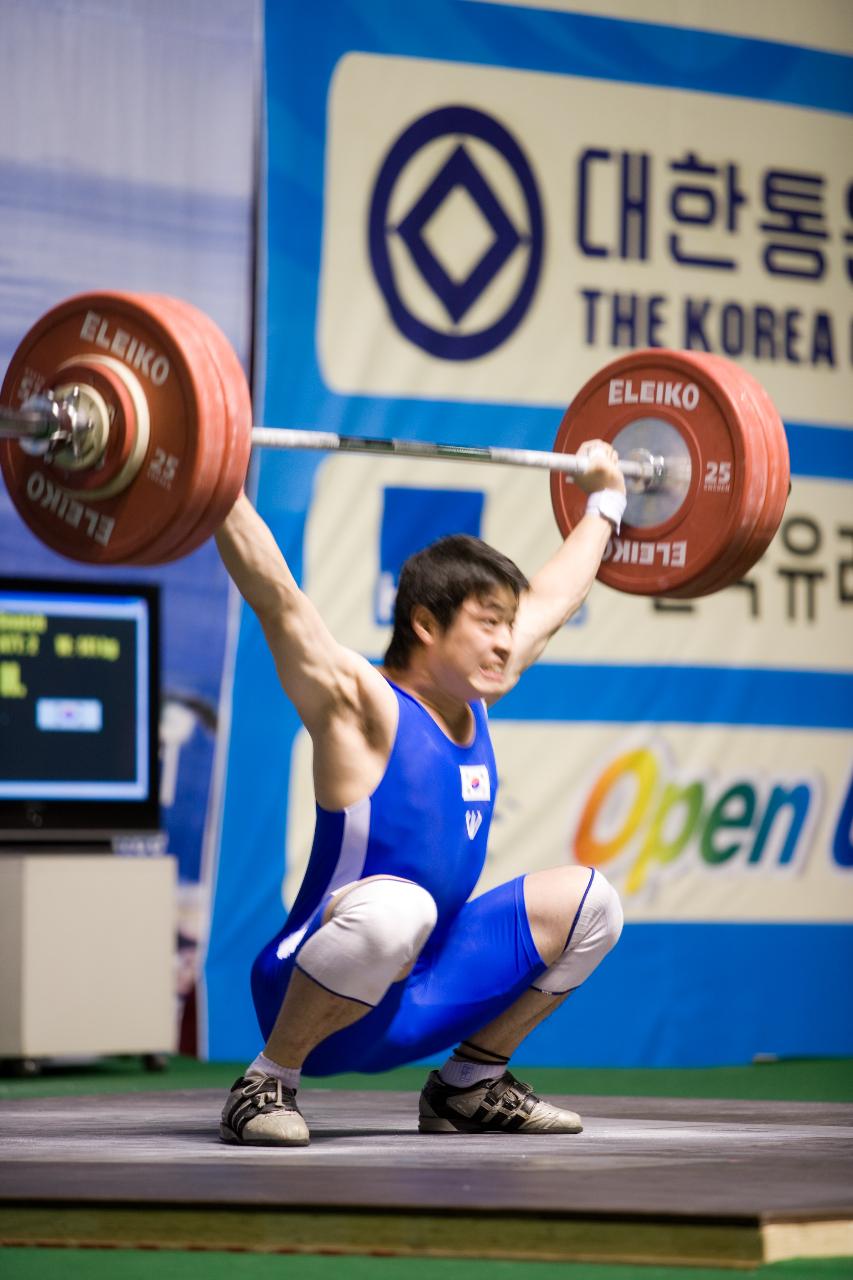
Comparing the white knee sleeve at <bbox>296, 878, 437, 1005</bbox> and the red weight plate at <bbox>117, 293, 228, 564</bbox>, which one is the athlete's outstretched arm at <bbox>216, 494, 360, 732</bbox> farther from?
the white knee sleeve at <bbox>296, 878, 437, 1005</bbox>

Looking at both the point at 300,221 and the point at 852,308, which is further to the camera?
the point at 852,308

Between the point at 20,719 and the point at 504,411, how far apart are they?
166 centimetres

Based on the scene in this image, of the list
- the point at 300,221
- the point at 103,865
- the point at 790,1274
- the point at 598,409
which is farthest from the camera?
the point at 300,221

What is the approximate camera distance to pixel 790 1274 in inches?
95.7

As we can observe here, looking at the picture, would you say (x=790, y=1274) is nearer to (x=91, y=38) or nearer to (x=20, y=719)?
(x=20, y=719)

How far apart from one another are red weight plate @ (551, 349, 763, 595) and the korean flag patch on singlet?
671 millimetres

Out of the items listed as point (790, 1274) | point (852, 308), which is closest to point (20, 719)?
point (852, 308)

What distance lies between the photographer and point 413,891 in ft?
10.6

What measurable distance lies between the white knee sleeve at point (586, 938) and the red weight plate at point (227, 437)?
841 millimetres

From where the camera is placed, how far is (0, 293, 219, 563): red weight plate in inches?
124

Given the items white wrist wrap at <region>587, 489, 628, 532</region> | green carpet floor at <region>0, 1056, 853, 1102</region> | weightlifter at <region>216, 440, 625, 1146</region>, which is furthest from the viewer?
green carpet floor at <region>0, 1056, 853, 1102</region>

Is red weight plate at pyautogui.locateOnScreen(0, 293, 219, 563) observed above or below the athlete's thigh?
above

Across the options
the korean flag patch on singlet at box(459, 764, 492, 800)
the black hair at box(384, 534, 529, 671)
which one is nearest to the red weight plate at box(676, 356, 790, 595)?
the black hair at box(384, 534, 529, 671)

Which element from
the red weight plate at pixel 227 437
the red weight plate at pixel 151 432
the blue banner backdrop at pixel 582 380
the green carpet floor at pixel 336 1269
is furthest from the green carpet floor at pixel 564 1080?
the green carpet floor at pixel 336 1269
